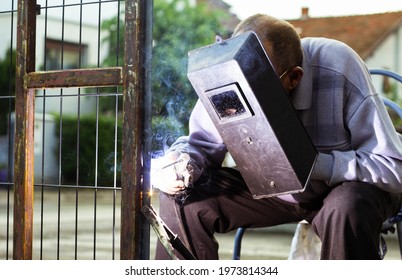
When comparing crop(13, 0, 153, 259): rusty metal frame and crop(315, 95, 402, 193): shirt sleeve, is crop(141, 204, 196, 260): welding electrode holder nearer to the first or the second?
crop(13, 0, 153, 259): rusty metal frame

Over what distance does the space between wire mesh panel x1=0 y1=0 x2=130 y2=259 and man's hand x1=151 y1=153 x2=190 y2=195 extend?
0.46 feet

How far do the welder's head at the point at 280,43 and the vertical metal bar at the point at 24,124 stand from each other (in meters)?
0.68

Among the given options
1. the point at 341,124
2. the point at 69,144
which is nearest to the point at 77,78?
the point at 341,124

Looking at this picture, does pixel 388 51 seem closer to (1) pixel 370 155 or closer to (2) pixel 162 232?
(1) pixel 370 155

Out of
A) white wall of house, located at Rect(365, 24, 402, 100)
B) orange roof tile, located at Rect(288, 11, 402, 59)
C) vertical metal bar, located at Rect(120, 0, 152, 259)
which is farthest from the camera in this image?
white wall of house, located at Rect(365, 24, 402, 100)

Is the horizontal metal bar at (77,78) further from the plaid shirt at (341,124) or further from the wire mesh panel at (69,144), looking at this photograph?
the plaid shirt at (341,124)

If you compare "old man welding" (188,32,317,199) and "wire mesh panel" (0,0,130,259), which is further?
"wire mesh panel" (0,0,130,259)

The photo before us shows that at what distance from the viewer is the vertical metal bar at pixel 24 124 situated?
2066 millimetres

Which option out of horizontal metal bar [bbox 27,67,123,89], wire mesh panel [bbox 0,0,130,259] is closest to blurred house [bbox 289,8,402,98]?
wire mesh panel [bbox 0,0,130,259]

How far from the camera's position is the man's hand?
6.52 feet

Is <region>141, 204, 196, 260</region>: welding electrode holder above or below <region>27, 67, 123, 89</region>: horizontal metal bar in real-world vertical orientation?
below

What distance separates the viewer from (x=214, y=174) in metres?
2.13

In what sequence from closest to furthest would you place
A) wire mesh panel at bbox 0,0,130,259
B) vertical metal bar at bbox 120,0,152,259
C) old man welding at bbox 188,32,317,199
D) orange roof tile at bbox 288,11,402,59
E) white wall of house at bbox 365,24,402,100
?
old man welding at bbox 188,32,317,199 < vertical metal bar at bbox 120,0,152,259 < wire mesh panel at bbox 0,0,130,259 < orange roof tile at bbox 288,11,402,59 < white wall of house at bbox 365,24,402,100
